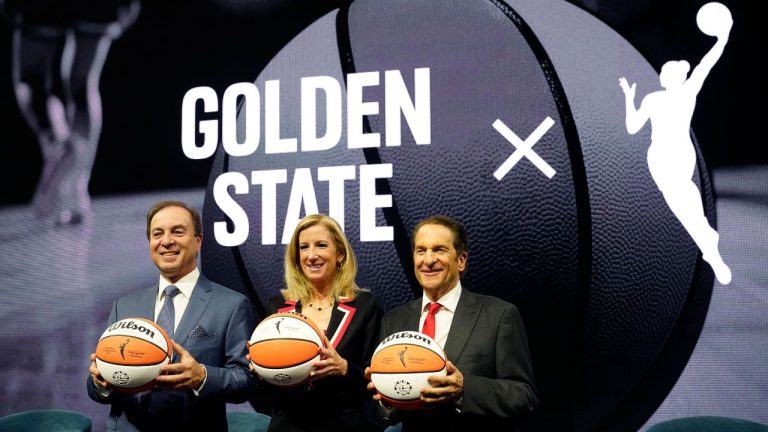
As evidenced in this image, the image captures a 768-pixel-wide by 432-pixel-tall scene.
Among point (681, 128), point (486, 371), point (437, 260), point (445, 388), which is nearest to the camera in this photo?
point (445, 388)

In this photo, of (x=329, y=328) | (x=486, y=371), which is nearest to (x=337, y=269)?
(x=329, y=328)

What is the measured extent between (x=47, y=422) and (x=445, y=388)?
6.57ft

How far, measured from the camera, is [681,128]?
315 centimetres

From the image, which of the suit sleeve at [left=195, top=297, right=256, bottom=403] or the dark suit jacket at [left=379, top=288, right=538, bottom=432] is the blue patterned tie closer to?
the suit sleeve at [left=195, top=297, right=256, bottom=403]

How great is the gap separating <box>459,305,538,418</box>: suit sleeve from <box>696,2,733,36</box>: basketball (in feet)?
5.68

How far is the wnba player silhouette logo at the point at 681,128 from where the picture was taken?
306cm

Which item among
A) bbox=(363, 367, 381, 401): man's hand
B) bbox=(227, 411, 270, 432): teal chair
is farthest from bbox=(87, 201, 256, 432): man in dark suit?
bbox=(227, 411, 270, 432): teal chair

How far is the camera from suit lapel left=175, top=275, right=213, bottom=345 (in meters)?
2.33

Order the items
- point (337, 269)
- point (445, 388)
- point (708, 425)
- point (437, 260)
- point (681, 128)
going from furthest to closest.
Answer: point (681, 128)
point (708, 425)
point (337, 269)
point (437, 260)
point (445, 388)

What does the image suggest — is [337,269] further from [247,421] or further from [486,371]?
[247,421]

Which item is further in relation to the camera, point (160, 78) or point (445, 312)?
point (160, 78)

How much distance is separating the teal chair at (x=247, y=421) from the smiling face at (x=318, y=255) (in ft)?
3.33

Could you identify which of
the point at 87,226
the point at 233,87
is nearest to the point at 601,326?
the point at 233,87

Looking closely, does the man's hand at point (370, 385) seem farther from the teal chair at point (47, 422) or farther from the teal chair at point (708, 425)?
the teal chair at point (47, 422)
